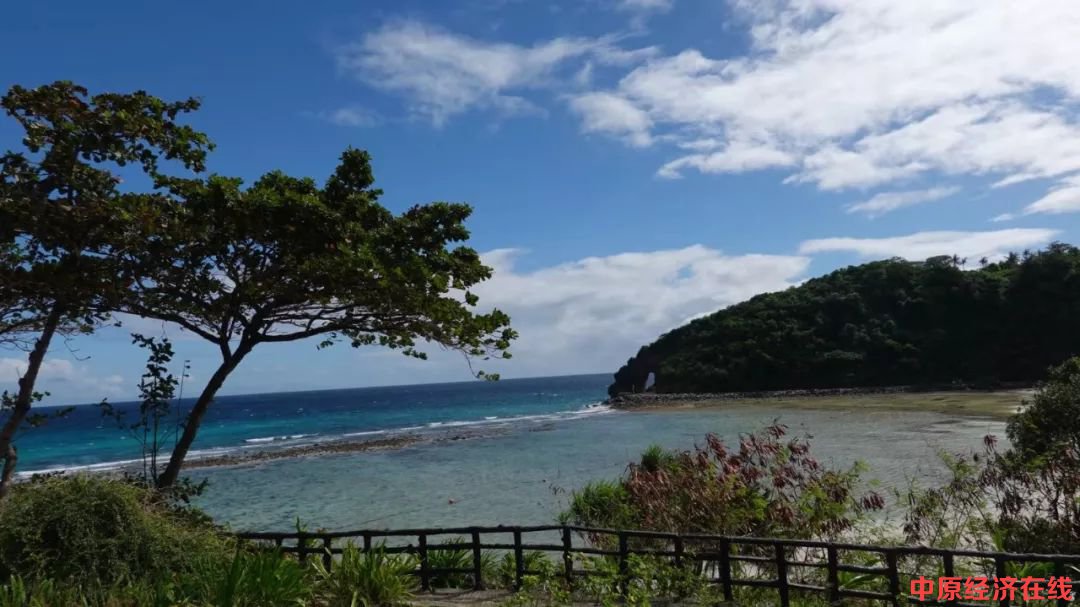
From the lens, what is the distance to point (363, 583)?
7461 mm

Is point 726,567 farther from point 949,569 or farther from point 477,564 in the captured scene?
point 477,564

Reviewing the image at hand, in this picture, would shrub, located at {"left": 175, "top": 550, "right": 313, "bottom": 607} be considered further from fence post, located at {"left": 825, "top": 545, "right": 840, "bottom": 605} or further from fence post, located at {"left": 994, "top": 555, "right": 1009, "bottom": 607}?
fence post, located at {"left": 994, "top": 555, "right": 1009, "bottom": 607}

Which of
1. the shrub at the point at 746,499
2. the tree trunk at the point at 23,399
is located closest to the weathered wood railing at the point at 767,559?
the shrub at the point at 746,499

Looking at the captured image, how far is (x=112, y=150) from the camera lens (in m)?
8.95

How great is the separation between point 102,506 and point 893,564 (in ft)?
25.8

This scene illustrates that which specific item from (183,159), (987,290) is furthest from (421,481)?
(987,290)

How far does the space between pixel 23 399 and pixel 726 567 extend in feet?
29.5

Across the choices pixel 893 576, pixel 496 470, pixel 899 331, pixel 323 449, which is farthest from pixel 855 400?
pixel 893 576

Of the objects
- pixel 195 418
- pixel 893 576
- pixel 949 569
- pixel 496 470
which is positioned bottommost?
pixel 496 470

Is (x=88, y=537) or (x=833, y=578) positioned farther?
(x=833, y=578)

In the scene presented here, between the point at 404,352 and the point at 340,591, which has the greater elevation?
the point at 404,352

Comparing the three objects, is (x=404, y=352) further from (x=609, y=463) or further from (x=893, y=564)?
(x=609, y=463)

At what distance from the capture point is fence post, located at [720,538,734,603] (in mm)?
7453

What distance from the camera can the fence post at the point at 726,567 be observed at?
293 inches
